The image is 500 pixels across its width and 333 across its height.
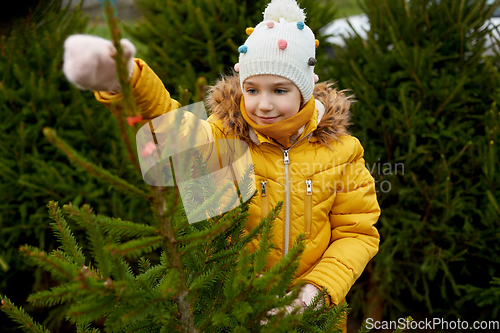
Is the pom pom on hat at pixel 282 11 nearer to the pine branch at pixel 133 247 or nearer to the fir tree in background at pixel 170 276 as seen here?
the fir tree in background at pixel 170 276

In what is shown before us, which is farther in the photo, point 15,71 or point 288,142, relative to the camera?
point 15,71

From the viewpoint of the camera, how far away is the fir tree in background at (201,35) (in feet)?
9.33

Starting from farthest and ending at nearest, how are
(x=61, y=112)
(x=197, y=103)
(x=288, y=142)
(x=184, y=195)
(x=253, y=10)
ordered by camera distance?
(x=253, y=10)
(x=61, y=112)
(x=288, y=142)
(x=184, y=195)
(x=197, y=103)

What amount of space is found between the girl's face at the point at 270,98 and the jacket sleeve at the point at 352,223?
428 millimetres

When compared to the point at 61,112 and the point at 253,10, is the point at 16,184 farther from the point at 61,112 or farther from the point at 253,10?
the point at 253,10

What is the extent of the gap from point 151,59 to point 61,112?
2.83 ft

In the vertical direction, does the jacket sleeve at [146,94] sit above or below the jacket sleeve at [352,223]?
above

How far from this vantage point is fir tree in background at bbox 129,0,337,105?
2.84 meters

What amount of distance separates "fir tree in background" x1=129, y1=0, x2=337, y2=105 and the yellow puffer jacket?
1.14 metres

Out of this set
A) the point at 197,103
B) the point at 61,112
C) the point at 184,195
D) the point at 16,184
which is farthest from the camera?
the point at 61,112

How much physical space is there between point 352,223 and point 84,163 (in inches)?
54.7

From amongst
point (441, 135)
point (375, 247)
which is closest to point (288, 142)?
point (375, 247)

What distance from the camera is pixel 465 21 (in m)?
2.64

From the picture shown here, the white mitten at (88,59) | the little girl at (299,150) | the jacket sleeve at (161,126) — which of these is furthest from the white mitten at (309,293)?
the white mitten at (88,59)
